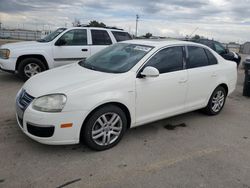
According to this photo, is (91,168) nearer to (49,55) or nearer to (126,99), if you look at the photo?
(126,99)

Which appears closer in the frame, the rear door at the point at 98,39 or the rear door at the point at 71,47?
the rear door at the point at 71,47

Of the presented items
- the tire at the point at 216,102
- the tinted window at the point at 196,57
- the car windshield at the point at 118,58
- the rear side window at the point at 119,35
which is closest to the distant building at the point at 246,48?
the rear side window at the point at 119,35

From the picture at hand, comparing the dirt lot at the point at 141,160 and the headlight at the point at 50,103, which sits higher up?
the headlight at the point at 50,103

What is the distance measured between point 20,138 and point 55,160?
2.85 ft

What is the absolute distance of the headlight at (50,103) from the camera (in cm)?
314

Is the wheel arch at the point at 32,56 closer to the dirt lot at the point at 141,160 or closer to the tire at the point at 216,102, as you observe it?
the dirt lot at the point at 141,160

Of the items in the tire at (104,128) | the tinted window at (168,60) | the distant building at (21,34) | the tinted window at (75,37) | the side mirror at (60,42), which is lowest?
the tire at (104,128)

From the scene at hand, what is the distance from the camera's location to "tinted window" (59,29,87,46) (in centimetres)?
779

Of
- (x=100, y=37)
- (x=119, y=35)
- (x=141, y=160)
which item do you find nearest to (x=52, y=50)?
(x=100, y=37)

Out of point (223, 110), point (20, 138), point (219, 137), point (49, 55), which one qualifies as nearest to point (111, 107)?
point (20, 138)

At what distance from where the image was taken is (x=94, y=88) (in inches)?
131

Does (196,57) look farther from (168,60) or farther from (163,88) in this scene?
(163,88)

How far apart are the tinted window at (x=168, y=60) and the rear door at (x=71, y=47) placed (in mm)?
4256

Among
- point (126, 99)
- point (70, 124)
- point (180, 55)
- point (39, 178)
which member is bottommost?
point (39, 178)
